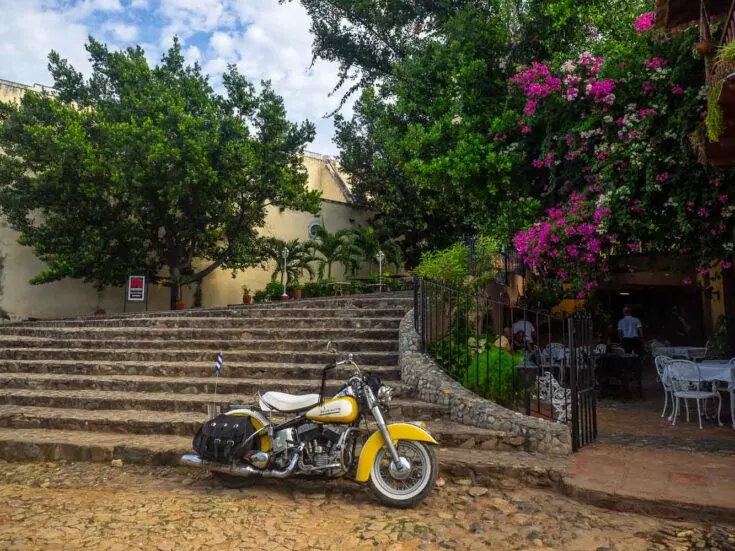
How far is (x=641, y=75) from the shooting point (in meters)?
8.09

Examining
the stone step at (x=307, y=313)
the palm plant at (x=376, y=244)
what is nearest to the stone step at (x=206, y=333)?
the stone step at (x=307, y=313)

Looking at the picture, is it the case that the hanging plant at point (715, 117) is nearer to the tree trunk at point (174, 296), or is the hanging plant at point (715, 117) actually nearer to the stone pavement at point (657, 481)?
the stone pavement at point (657, 481)

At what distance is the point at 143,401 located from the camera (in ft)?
22.1

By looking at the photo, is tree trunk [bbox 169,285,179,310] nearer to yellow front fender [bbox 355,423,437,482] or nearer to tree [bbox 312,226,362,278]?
tree [bbox 312,226,362,278]

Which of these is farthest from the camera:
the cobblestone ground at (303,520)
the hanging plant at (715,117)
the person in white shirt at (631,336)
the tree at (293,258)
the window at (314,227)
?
the window at (314,227)

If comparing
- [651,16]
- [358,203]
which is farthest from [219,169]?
[651,16]

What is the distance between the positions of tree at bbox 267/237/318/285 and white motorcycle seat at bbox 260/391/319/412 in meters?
14.4

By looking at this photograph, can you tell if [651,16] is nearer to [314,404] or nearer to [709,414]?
[709,414]

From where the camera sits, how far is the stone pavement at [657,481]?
13.2ft

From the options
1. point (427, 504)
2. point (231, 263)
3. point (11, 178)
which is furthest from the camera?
point (231, 263)

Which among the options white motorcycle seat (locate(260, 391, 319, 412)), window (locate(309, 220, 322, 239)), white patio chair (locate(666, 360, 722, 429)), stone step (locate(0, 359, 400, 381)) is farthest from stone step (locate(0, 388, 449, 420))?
window (locate(309, 220, 322, 239))

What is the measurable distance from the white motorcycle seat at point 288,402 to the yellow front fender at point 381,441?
56cm

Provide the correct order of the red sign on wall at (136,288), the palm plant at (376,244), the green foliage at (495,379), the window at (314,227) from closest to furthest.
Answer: the green foliage at (495,379) < the red sign on wall at (136,288) < the palm plant at (376,244) < the window at (314,227)

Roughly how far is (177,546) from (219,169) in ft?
42.4
